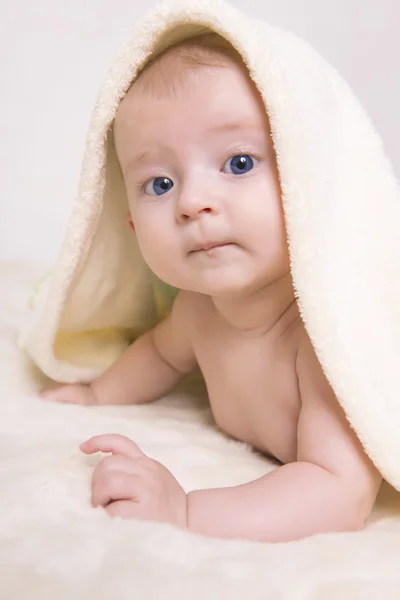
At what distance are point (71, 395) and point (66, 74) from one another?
109cm

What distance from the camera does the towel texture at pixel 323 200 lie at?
2.35ft

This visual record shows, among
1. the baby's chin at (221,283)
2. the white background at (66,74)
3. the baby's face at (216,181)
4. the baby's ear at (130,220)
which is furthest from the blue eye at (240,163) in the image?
the white background at (66,74)

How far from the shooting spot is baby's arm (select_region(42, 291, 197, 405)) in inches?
39.9

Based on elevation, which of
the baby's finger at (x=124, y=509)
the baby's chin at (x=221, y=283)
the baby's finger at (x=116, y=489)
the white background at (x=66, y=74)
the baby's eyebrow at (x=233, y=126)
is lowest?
the baby's finger at (x=124, y=509)

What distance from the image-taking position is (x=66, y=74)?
1.81 metres

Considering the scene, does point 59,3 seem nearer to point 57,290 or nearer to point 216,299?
point 57,290

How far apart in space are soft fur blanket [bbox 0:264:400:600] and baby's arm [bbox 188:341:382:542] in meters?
0.03

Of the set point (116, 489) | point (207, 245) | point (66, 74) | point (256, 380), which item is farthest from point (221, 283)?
point (66, 74)

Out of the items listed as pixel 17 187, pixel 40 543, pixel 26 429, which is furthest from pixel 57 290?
pixel 17 187

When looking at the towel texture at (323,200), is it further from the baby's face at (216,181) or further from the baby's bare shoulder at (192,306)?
the baby's bare shoulder at (192,306)

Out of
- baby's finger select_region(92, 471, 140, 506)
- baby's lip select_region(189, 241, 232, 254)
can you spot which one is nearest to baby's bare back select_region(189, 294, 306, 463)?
baby's lip select_region(189, 241, 232, 254)

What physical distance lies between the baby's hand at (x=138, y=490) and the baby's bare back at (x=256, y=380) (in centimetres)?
21

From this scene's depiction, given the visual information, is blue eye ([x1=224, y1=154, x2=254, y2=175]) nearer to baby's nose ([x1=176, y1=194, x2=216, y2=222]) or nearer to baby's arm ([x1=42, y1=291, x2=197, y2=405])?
baby's nose ([x1=176, y1=194, x2=216, y2=222])

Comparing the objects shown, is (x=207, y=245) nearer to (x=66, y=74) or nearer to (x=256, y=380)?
(x=256, y=380)
